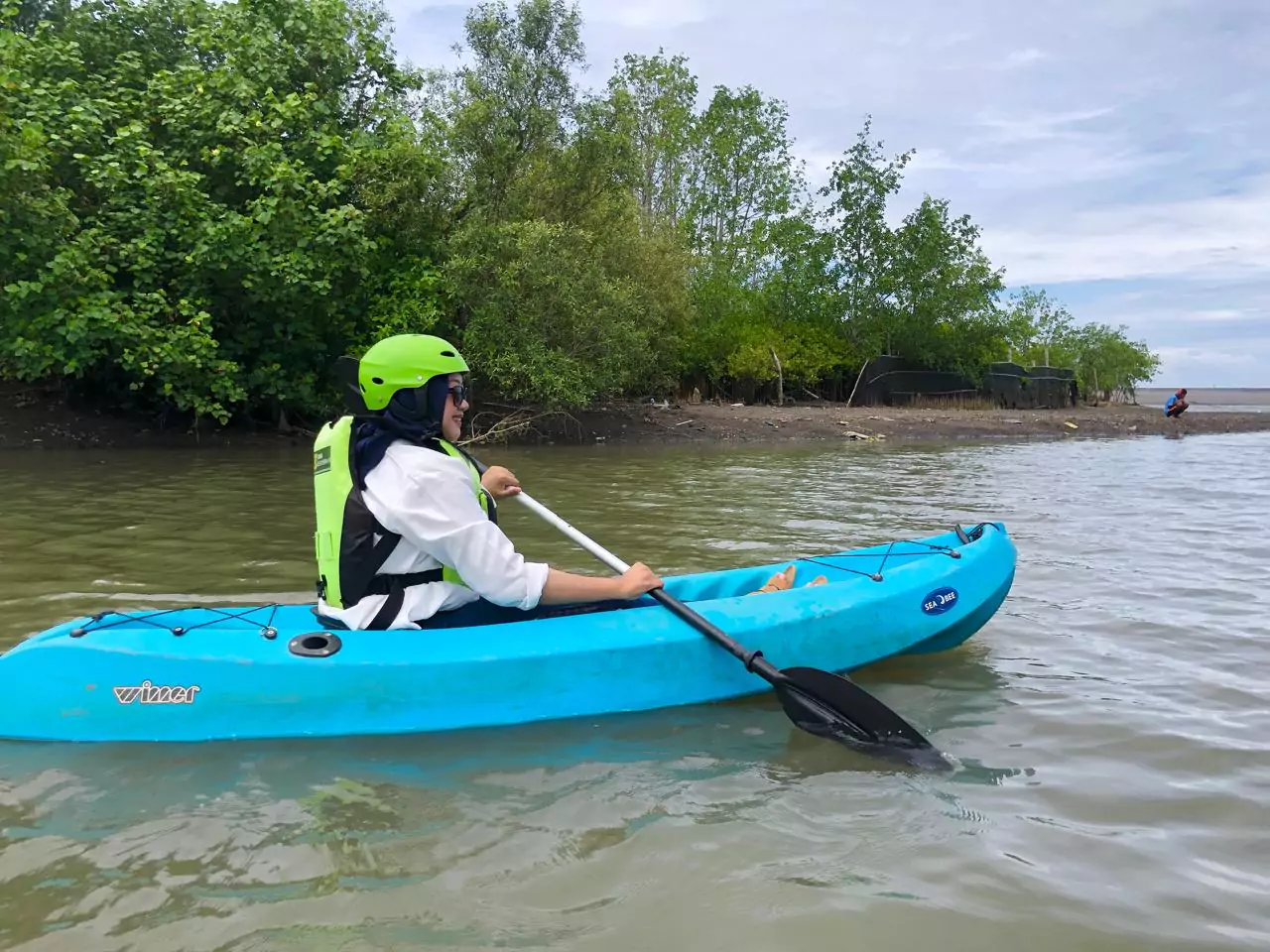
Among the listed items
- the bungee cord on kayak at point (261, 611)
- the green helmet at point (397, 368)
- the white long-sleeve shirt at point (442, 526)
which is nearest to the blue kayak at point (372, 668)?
the bungee cord on kayak at point (261, 611)

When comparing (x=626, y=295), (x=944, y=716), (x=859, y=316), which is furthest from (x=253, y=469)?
(x=859, y=316)

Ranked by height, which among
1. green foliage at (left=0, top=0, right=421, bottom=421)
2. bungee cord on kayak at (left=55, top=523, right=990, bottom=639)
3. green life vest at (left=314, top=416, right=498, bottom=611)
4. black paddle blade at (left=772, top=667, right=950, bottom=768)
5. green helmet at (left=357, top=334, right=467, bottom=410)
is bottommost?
black paddle blade at (left=772, top=667, right=950, bottom=768)

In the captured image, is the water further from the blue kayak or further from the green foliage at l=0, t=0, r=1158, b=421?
the green foliage at l=0, t=0, r=1158, b=421

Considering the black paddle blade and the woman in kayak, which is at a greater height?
the woman in kayak

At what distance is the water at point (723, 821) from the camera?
7.29 ft

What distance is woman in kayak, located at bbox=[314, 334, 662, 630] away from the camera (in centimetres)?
319

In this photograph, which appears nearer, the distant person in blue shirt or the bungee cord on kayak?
the bungee cord on kayak

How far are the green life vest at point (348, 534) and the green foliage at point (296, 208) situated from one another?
11000 millimetres

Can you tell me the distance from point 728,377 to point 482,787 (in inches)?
1000

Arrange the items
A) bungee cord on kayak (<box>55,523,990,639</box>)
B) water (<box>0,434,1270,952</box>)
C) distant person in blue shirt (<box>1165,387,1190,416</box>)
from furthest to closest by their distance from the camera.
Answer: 1. distant person in blue shirt (<box>1165,387,1190,416</box>)
2. bungee cord on kayak (<box>55,523,990,639</box>)
3. water (<box>0,434,1270,952</box>)

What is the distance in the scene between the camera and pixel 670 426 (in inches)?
782

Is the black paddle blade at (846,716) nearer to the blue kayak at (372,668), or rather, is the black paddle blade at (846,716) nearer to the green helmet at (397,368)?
the blue kayak at (372,668)

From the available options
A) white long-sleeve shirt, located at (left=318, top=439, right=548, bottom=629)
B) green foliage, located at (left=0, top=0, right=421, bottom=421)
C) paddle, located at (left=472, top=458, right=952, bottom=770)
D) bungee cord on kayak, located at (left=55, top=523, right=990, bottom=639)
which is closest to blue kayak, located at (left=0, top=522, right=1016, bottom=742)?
bungee cord on kayak, located at (left=55, top=523, right=990, bottom=639)

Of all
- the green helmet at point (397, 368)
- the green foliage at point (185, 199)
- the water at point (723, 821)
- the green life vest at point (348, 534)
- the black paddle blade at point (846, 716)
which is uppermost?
the green foliage at point (185, 199)
